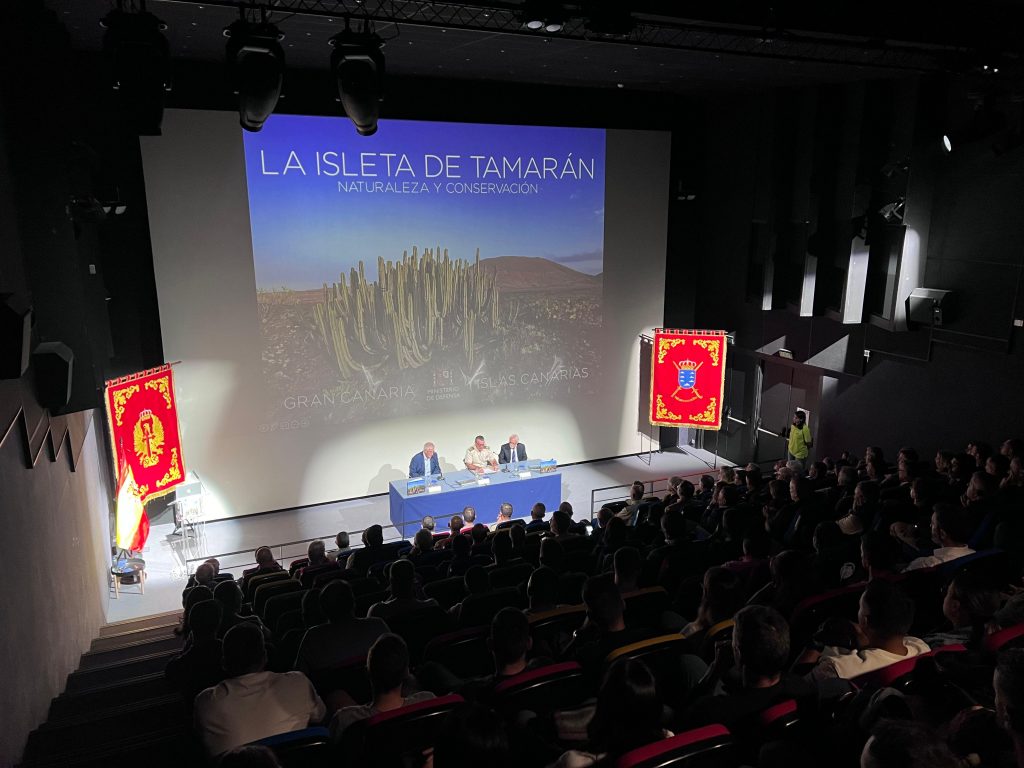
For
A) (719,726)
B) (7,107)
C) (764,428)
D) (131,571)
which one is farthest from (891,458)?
(7,107)

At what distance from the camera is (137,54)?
4.55 meters

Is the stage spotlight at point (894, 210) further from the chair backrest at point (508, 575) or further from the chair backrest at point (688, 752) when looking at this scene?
the chair backrest at point (688, 752)

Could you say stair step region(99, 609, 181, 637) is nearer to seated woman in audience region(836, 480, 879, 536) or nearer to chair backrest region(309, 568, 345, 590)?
chair backrest region(309, 568, 345, 590)

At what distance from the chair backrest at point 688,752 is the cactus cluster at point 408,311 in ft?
27.1

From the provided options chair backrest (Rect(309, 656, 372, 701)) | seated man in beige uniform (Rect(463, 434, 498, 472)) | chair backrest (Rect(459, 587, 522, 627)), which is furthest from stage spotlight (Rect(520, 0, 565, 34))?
seated man in beige uniform (Rect(463, 434, 498, 472))

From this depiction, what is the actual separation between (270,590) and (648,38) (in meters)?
6.28

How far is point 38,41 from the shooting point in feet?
17.9

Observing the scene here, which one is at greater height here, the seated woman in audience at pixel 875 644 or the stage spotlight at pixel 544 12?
the stage spotlight at pixel 544 12

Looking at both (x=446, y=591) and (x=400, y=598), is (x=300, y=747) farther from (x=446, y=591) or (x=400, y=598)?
(x=446, y=591)

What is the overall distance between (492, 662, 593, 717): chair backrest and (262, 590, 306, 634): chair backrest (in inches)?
98.7

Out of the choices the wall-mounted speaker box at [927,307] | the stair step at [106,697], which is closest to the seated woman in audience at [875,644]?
the stair step at [106,697]

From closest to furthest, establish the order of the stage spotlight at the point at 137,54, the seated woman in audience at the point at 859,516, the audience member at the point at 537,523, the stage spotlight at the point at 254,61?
the stage spotlight at the point at 137,54 → the stage spotlight at the point at 254,61 → the seated woman in audience at the point at 859,516 → the audience member at the point at 537,523

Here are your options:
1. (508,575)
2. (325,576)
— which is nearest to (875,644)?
(508,575)

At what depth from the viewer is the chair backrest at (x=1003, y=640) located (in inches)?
111
